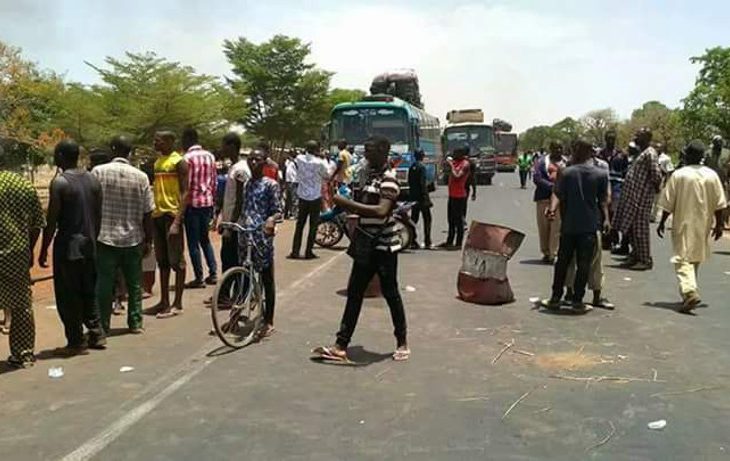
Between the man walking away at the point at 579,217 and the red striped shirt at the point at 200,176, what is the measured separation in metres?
4.02

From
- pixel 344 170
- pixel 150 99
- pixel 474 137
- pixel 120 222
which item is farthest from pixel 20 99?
pixel 120 222

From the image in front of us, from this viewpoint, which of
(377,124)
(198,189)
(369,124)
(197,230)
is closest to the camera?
(198,189)

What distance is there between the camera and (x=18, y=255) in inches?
248

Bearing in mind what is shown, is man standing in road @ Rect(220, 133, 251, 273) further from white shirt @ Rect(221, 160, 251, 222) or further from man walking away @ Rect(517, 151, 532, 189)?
man walking away @ Rect(517, 151, 532, 189)

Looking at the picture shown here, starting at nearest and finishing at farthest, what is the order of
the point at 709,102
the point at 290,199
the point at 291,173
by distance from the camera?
the point at 291,173 → the point at 290,199 → the point at 709,102

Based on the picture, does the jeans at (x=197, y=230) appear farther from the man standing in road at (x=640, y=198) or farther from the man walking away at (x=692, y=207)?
the man standing in road at (x=640, y=198)

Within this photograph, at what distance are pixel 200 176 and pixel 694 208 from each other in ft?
18.5

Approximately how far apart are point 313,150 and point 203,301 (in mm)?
4890

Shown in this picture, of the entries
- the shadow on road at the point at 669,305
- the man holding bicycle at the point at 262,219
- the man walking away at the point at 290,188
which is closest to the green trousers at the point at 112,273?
the man holding bicycle at the point at 262,219

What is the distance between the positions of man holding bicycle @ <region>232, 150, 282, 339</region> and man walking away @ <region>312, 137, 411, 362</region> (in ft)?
3.27

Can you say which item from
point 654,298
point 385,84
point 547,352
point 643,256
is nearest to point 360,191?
point 547,352

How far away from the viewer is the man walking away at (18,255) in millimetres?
6215

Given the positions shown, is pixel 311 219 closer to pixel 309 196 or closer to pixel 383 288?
pixel 309 196

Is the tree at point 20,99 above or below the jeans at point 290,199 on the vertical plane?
above
